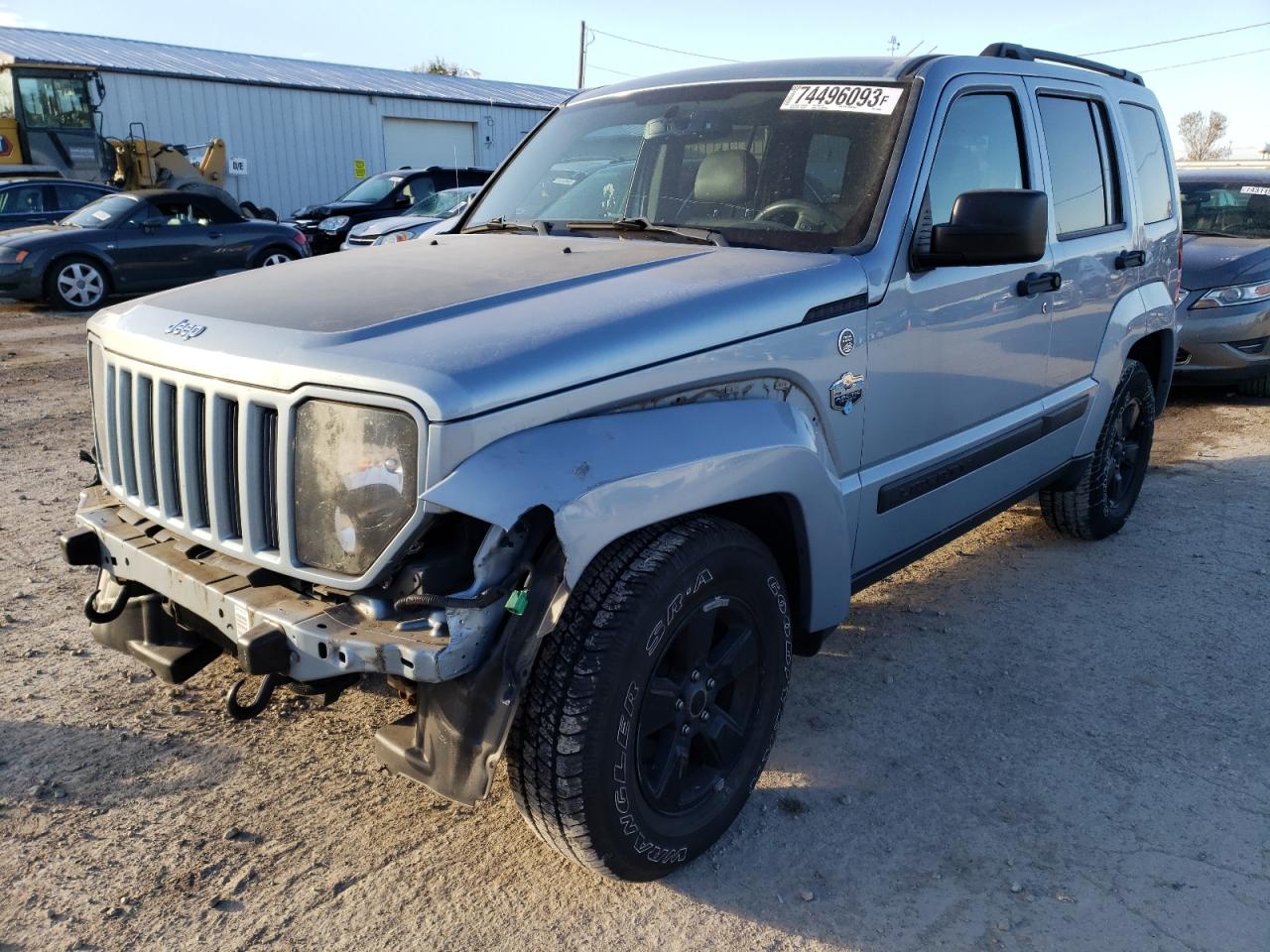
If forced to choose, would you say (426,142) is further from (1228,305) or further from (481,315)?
(481,315)

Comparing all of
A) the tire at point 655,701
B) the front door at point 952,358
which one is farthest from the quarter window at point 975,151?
the tire at point 655,701

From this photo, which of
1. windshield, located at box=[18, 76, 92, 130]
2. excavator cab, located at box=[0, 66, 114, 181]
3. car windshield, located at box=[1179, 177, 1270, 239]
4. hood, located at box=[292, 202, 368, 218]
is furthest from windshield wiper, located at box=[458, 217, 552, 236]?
windshield, located at box=[18, 76, 92, 130]

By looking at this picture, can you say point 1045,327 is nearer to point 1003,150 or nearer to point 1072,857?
point 1003,150

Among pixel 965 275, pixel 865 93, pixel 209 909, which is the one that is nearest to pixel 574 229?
pixel 865 93

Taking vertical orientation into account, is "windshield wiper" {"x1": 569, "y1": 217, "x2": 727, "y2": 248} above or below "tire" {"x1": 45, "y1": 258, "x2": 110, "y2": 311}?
above

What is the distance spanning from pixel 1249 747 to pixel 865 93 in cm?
243

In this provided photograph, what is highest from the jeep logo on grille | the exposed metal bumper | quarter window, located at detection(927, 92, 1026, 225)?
quarter window, located at detection(927, 92, 1026, 225)

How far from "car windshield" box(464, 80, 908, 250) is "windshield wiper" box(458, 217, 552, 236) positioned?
0.13ft

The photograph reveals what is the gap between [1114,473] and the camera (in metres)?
5.12

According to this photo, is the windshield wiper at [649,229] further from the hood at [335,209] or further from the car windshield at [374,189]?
the car windshield at [374,189]

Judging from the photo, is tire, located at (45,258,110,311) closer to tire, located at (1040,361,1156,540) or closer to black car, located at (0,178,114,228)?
black car, located at (0,178,114,228)

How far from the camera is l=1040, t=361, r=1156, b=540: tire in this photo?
16.0 feet

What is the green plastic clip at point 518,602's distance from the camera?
2111mm

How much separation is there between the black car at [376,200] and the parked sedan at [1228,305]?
35.7 feet
